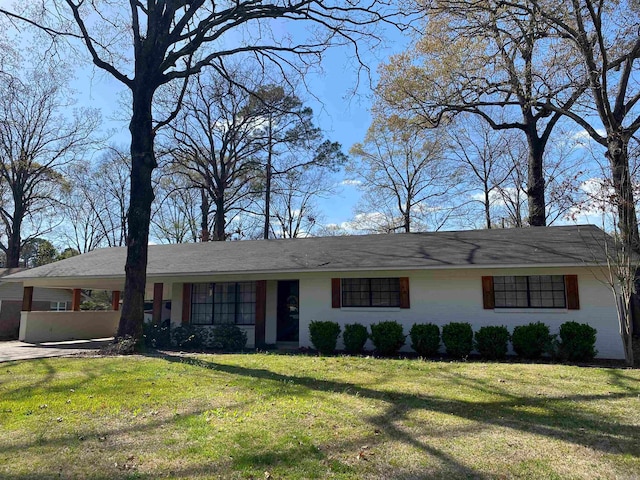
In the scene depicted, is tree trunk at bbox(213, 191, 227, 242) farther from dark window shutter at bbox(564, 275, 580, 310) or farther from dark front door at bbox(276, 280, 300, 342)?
dark window shutter at bbox(564, 275, 580, 310)

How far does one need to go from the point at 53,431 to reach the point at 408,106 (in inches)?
655

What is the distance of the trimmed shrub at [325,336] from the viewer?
12789mm

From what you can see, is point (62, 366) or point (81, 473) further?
point (62, 366)

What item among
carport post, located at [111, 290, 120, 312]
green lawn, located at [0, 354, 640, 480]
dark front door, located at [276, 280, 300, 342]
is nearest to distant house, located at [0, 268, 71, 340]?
carport post, located at [111, 290, 120, 312]

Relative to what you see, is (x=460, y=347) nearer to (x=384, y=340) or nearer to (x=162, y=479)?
→ (x=384, y=340)

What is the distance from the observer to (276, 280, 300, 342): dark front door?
15.5m

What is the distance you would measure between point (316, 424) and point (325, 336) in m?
7.59

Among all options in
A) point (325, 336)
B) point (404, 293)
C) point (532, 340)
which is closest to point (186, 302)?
point (325, 336)

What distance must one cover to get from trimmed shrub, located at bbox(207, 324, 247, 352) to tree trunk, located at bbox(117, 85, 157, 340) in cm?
283

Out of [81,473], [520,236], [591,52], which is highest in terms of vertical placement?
[591,52]

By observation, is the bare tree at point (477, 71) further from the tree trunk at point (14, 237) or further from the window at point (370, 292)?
the tree trunk at point (14, 237)

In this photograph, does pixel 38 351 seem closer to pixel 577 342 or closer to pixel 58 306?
pixel 577 342

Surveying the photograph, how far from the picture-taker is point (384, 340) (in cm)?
1220

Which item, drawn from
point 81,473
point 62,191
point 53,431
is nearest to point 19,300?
point 62,191
